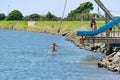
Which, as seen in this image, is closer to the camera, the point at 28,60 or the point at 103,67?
the point at 103,67

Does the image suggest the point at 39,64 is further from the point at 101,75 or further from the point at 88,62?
the point at 101,75

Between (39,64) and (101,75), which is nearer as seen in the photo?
(101,75)

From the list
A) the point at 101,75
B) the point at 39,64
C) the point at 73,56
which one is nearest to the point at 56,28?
the point at 73,56

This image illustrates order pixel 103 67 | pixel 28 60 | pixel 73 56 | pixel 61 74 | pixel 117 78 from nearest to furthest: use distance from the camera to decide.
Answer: pixel 117 78, pixel 61 74, pixel 103 67, pixel 28 60, pixel 73 56

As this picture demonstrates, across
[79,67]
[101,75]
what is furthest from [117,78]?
[79,67]

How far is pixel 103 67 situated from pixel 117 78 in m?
9.14

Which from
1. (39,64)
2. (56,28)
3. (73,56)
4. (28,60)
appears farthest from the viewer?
Result: (56,28)

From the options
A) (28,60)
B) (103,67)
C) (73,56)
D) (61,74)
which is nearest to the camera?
(61,74)

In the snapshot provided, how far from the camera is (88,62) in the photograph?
69938mm

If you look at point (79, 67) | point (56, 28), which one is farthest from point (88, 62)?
point (56, 28)

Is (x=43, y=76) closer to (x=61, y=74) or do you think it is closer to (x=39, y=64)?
(x=61, y=74)

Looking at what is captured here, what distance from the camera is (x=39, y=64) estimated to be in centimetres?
6806

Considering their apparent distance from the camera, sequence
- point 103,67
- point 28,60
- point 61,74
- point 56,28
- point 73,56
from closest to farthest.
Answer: point 61,74
point 103,67
point 28,60
point 73,56
point 56,28

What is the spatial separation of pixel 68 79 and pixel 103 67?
9.54 m
